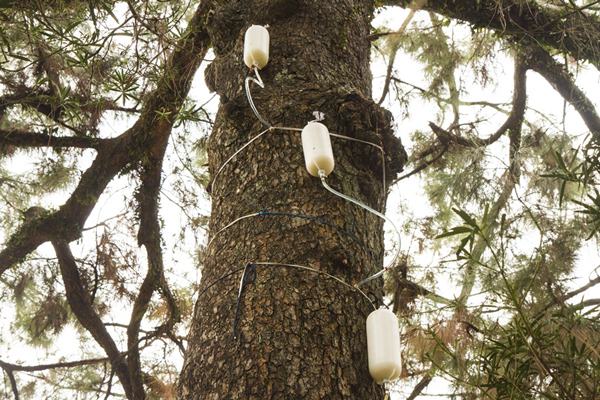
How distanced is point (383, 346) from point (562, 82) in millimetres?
2943

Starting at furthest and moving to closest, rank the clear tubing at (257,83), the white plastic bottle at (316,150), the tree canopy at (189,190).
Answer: the tree canopy at (189,190)
the clear tubing at (257,83)
the white plastic bottle at (316,150)

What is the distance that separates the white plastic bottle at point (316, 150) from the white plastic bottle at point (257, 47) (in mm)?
324

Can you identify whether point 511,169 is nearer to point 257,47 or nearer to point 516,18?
point 516,18

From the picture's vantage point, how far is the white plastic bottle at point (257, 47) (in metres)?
1.28

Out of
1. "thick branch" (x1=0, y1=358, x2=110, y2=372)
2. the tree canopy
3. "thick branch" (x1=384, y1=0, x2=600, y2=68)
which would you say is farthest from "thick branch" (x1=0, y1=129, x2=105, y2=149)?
"thick branch" (x1=384, y1=0, x2=600, y2=68)

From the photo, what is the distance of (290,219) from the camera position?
1.04 meters

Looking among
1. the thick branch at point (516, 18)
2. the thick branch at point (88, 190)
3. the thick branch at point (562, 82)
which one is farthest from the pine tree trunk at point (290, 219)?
the thick branch at point (562, 82)

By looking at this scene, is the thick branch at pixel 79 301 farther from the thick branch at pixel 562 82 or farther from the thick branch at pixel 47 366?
the thick branch at pixel 562 82

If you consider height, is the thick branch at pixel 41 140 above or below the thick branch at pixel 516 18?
above

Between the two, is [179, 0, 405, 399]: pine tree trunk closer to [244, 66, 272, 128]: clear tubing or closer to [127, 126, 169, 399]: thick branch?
[244, 66, 272, 128]: clear tubing

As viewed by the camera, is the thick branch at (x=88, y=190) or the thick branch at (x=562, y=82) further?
the thick branch at (x=562, y=82)

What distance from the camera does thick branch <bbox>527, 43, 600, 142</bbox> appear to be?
3.03 m

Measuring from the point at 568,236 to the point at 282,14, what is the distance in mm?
2316

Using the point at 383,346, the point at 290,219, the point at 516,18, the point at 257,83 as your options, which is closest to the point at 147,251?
the point at 257,83
